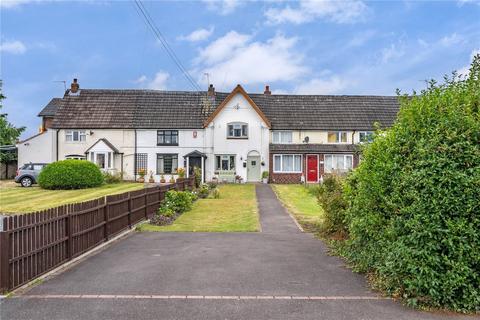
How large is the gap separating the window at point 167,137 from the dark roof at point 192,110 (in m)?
0.52

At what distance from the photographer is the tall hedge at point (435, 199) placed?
247 inches

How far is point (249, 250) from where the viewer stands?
1102 cm

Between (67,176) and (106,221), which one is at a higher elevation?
(67,176)

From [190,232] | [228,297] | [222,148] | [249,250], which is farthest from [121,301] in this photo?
[222,148]

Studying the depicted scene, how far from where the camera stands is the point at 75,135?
41812 mm

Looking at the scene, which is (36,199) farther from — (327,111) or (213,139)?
(327,111)

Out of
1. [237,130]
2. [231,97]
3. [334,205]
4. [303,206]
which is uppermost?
[231,97]

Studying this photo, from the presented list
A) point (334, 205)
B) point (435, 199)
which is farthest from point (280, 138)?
point (435, 199)

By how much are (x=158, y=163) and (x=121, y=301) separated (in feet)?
117

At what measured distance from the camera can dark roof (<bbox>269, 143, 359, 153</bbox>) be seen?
40.2 m

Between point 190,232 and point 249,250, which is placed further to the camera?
point 190,232

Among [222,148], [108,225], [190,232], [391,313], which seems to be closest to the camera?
[391,313]

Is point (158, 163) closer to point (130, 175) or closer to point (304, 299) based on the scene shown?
point (130, 175)

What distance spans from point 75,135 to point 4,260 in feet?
121
